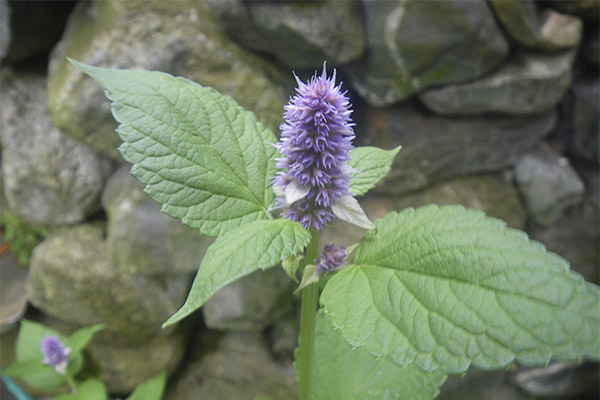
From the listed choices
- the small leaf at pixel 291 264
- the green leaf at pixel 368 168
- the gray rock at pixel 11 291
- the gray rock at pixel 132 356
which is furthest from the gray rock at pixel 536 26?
the gray rock at pixel 11 291

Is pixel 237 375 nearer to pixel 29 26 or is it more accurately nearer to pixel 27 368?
pixel 27 368

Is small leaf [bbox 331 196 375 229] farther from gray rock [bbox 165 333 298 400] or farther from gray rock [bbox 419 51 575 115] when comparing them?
gray rock [bbox 165 333 298 400]

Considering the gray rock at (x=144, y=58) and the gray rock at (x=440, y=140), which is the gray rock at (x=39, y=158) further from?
the gray rock at (x=440, y=140)

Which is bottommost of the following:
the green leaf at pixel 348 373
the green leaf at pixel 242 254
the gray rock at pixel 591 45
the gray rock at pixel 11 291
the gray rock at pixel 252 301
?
the gray rock at pixel 11 291

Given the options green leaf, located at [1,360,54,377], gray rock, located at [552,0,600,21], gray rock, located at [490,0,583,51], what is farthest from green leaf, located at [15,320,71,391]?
gray rock, located at [552,0,600,21]

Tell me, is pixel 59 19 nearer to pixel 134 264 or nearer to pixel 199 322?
pixel 134 264

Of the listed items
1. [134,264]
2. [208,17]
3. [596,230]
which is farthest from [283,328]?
[596,230]
